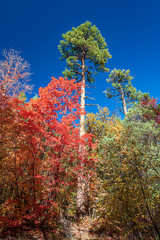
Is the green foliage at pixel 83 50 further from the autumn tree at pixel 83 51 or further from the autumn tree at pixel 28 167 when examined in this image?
the autumn tree at pixel 28 167

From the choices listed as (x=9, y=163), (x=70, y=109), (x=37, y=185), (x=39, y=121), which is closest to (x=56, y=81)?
(x=70, y=109)

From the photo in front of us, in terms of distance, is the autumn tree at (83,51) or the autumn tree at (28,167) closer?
the autumn tree at (28,167)

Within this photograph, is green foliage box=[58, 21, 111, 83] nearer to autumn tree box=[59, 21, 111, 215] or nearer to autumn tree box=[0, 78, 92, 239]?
autumn tree box=[59, 21, 111, 215]

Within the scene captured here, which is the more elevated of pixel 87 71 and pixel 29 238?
pixel 87 71

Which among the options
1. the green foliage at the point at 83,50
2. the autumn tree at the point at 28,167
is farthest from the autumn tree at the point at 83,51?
the autumn tree at the point at 28,167

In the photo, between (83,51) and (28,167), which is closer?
(28,167)

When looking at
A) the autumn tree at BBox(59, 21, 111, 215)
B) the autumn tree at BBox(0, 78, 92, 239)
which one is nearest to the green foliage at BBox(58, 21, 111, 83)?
the autumn tree at BBox(59, 21, 111, 215)

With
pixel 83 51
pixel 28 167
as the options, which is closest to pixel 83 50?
pixel 83 51

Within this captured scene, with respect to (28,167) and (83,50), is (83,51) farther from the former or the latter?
(28,167)

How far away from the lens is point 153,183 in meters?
3.47

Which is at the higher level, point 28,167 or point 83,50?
point 83,50

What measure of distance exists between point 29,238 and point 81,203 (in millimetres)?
3056

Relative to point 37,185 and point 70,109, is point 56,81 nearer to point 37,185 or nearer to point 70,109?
point 70,109

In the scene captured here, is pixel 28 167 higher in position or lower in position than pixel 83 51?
lower
